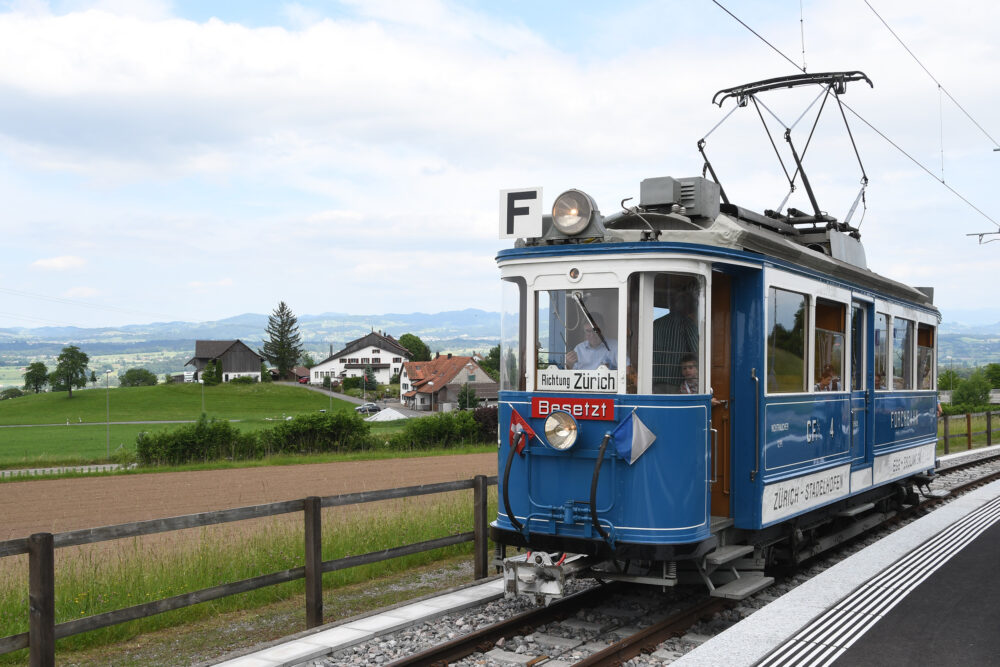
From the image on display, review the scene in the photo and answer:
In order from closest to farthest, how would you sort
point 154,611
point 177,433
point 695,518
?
point 154,611, point 695,518, point 177,433

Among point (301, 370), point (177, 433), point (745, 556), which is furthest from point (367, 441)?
point (301, 370)

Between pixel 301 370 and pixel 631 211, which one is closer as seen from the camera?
pixel 631 211

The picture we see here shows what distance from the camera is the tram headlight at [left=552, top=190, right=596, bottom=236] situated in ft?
23.9

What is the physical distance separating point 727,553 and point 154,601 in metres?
4.34

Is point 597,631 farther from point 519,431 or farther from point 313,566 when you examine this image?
point 313,566

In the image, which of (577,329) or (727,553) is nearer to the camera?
(577,329)

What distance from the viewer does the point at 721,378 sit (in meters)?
7.71

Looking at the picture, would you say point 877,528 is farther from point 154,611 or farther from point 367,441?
point 367,441

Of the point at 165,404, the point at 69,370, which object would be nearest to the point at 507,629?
the point at 165,404

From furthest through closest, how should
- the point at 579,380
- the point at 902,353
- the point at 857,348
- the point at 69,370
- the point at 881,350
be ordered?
the point at 69,370
the point at 902,353
the point at 881,350
the point at 857,348
the point at 579,380

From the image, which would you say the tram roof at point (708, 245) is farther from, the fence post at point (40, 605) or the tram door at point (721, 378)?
the fence post at point (40, 605)

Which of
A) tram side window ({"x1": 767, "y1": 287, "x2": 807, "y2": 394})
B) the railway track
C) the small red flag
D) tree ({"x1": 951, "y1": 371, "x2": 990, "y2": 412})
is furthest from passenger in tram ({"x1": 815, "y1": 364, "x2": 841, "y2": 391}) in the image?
tree ({"x1": 951, "y1": 371, "x2": 990, "y2": 412})

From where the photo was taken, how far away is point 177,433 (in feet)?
115

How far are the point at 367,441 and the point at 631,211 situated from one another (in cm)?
3202
